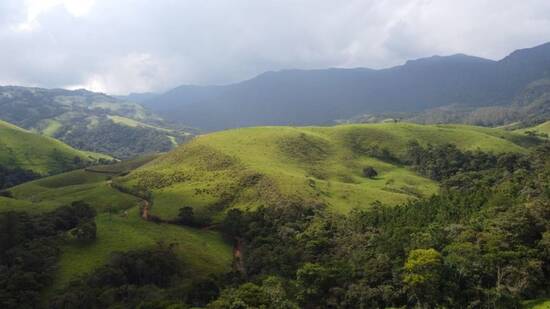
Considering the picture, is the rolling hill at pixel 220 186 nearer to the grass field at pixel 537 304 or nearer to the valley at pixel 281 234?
the valley at pixel 281 234

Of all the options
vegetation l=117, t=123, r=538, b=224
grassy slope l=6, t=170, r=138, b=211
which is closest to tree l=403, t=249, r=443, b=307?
vegetation l=117, t=123, r=538, b=224

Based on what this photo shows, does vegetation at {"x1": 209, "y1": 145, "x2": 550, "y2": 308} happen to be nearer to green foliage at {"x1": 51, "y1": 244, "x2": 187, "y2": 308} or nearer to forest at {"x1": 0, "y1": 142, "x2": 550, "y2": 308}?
forest at {"x1": 0, "y1": 142, "x2": 550, "y2": 308}

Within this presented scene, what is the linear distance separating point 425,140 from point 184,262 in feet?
446

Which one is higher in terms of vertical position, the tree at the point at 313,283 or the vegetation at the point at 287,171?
the vegetation at the point at 287,171

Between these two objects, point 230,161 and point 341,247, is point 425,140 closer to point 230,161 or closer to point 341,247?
point 230,161

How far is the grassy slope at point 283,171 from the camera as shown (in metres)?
118

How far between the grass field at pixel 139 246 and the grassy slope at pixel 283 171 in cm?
929

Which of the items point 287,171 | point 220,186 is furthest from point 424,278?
point 287,171

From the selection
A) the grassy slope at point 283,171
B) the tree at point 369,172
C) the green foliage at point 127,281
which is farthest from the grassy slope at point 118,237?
the tree at point 369,172

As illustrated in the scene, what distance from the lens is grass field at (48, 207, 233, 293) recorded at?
86188 mm

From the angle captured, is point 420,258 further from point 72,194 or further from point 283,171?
point 72,194

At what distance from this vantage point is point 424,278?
57.5 meters

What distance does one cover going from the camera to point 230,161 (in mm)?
142125

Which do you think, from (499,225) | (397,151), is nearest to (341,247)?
(499,225)
